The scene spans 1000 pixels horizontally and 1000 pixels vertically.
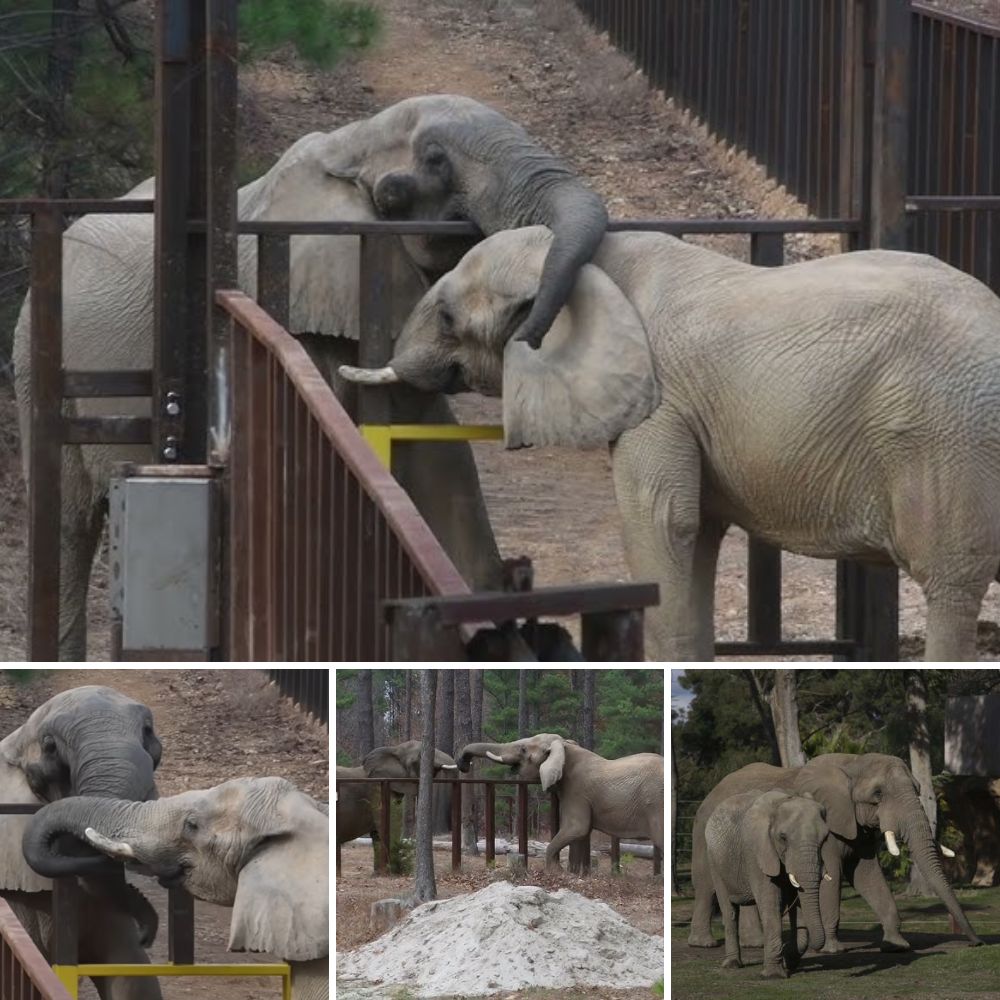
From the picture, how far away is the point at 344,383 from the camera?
9.23m

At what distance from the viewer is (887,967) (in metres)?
5.89

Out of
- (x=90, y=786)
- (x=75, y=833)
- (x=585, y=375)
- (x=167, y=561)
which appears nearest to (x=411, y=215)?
(x=585, y=375)

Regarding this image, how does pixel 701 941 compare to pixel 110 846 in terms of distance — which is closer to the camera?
pixel 701 941

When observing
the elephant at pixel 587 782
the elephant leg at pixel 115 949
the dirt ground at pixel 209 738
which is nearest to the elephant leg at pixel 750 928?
the elephant at pixel 587 782

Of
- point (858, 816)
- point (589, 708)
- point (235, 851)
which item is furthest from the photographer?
point (235, 851)

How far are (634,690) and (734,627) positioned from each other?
10169 millimetres

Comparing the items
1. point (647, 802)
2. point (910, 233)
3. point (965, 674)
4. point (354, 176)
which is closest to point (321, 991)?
point (647, 802)

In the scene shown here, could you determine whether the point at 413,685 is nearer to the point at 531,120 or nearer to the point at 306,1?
the point at 306,1

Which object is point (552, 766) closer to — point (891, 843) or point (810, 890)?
point (891, 843)

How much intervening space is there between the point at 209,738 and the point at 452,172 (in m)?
2.51

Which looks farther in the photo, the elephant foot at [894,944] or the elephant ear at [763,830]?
the elephant ear at [763,830]

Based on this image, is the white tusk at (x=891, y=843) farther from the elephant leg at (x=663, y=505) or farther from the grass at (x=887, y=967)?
the elephant leg at (x=663, y=505)

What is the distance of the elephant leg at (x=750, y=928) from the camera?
5.92 metres

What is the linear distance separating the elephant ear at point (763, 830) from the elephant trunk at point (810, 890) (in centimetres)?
6
